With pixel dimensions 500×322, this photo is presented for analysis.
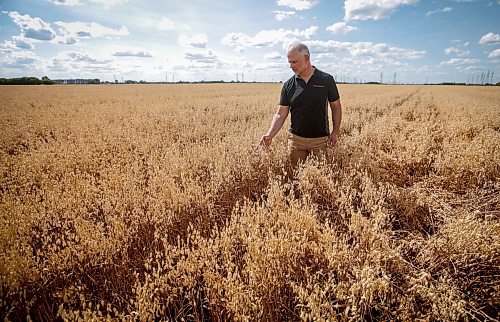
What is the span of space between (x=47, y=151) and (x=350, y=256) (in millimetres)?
5784

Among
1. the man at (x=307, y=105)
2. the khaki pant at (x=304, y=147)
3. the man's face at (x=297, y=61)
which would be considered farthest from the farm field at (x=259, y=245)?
the man's face at (x=297, y=61)

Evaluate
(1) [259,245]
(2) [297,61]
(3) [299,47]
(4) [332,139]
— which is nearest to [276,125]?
(4) [332,139]

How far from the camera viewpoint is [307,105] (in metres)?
3.91

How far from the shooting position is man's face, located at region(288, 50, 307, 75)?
3.68 meters

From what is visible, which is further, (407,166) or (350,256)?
(407,166)

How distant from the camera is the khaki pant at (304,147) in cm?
416

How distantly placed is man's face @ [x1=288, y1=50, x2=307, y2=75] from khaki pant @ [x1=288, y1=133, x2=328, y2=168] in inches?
41.7

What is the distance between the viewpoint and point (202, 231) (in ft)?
8.90

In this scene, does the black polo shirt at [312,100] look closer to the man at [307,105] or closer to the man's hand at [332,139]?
the man at [307,105]

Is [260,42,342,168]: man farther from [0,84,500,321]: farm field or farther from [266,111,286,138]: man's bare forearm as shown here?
[0,84,500,321]: farm field

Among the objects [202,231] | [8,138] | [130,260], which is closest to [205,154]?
[202,231]

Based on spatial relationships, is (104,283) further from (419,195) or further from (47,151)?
(47,151)

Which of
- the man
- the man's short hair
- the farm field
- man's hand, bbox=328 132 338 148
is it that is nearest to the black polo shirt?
the man

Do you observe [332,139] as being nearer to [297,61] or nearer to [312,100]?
[312,100]
